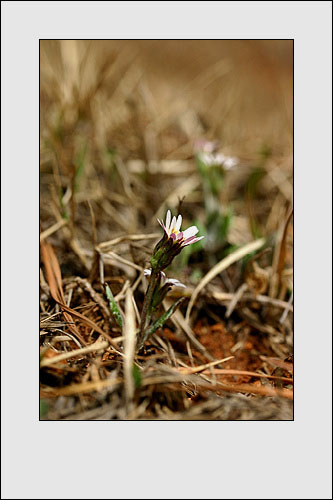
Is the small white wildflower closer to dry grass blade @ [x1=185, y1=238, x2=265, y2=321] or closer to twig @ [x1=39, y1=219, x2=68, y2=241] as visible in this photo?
dry grass blade @ [x1=185, y1=238, x2=265, y2=321]

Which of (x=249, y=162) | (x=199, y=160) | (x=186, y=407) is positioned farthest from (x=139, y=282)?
(x=249, y=162)

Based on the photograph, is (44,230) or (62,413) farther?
(44,230)

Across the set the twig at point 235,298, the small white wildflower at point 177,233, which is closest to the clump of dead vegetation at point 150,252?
the twig at point 235,298

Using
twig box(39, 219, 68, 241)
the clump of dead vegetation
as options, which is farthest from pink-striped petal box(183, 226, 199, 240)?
twig box(39, 219, 68, 241)

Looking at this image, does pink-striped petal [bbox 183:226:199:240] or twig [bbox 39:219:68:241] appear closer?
pink-striped petal [bbox 183:226:199:240]

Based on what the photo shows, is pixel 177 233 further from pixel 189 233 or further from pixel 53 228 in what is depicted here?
pixel 53 228

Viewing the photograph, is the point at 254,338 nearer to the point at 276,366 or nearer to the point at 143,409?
the point at 276,366

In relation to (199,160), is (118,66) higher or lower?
higher
